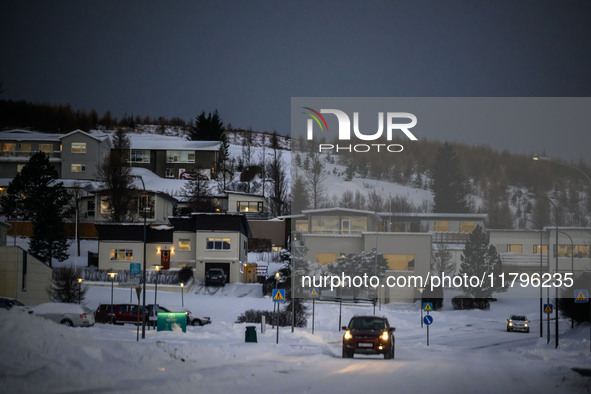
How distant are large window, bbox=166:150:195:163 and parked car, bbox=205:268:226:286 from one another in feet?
165

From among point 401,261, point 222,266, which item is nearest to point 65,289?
point 222,266

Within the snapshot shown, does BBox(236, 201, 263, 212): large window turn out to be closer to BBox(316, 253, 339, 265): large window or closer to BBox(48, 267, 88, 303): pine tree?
BBox(48, 267, 88, 303): pine tree

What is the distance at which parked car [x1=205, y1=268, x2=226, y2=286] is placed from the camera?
64688mm

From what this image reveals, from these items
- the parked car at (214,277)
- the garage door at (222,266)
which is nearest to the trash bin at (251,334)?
the parked car at (214,277)

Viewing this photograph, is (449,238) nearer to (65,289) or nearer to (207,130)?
(65,289)

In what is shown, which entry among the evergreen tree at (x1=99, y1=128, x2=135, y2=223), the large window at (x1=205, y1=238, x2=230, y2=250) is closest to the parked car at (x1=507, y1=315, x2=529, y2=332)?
the large window at (x1=205, y1=238, x2=230, y2=250)

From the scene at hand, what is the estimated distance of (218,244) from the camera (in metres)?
67.9

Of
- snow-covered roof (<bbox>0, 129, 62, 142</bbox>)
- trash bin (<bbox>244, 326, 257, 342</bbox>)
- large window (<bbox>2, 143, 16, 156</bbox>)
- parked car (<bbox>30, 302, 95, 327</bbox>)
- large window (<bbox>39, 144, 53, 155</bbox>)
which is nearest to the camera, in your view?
trash bin (<bbox>244, 326, 257, 342</bbox>)

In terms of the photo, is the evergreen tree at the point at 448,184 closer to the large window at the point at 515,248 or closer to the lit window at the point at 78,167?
the large window at the point at 515,248

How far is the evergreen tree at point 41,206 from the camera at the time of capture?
67.9 metres

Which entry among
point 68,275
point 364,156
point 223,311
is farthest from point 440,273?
point 68,275

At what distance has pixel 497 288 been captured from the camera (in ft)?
169

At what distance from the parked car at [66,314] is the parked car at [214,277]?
87.0 feet

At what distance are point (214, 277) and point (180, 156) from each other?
51337 millimetres
